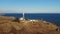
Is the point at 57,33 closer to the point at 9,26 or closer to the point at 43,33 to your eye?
the point at 43,33

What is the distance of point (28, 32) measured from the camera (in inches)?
1091

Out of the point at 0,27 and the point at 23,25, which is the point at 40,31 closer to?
the point at 23,25

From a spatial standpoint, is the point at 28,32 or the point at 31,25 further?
the point at 31,25

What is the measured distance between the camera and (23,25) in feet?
97.5

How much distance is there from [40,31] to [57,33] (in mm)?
2590

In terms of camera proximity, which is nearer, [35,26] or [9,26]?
[9,26]

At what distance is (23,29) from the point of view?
2812 cm

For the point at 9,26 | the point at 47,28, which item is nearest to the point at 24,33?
the point at 9,26

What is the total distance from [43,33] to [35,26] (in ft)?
9.54

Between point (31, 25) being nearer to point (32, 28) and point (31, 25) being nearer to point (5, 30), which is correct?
point (32, 28)

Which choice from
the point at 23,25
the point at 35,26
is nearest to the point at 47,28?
the point at 35,26

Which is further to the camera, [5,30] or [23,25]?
[23,25]

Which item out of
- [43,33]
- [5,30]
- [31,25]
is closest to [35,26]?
[31,25]

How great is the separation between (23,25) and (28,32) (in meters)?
2.32
